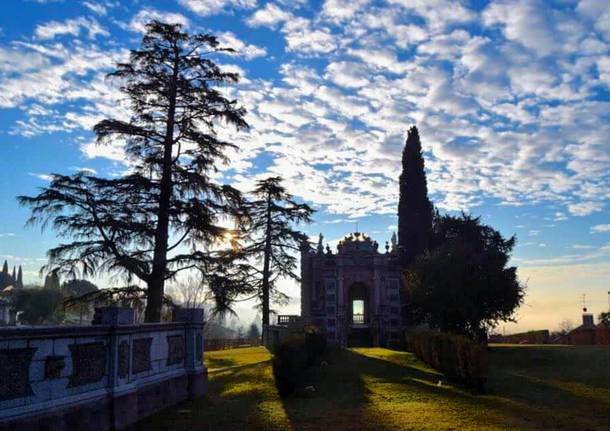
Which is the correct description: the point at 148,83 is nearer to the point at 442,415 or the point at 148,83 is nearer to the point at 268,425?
the point at 268,425

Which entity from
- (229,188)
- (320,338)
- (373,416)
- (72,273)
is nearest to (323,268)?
(320,338)

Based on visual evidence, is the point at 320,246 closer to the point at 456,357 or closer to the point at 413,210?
the point at 413,210

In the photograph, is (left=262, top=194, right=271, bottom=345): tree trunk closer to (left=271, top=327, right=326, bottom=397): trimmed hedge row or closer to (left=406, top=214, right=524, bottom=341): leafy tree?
(left=406, top=214, right=524, bottom=341): leafy tree

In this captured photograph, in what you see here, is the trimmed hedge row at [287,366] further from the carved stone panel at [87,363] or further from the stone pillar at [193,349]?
the carved stone panel at [87,363]

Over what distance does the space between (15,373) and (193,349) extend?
737cm

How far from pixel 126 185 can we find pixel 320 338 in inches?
493

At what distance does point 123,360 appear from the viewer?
1106 centimetres

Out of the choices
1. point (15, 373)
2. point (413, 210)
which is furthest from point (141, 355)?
point (413, 210)

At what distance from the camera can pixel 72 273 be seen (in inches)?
720

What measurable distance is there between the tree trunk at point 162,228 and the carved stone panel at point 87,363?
8581 mm

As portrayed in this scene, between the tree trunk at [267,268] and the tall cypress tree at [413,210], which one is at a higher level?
the tall cypress tree at [413,210]

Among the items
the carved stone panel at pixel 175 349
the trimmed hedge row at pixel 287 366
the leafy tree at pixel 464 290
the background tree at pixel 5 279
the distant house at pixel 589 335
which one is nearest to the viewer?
the carved stone panel at pixel 175 349

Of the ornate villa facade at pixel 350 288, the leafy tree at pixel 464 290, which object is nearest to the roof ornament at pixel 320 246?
the ornate villa facade at pixel 350 288

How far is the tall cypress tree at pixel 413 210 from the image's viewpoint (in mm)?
43656
